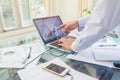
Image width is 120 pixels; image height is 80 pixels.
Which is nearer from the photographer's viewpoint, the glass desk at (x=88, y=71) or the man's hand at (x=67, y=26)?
the glass desk at (x=88, y=71)

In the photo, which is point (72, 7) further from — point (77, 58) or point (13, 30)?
point (77, 58)

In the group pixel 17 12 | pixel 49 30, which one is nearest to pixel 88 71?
pixel 49 30

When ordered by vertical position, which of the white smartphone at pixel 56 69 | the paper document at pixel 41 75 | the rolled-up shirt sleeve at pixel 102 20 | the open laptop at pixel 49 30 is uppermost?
the rolled-up shirt sleeve at pixel 102 20

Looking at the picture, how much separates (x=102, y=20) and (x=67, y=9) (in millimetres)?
1648

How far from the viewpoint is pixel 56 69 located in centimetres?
73

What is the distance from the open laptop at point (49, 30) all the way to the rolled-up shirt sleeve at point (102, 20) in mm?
381

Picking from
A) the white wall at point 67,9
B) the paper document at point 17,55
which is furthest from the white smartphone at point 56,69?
the white wall at point 67,9

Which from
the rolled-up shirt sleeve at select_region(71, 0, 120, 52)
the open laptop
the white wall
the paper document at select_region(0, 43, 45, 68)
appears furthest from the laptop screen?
the white wall

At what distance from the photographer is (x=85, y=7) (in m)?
1.99

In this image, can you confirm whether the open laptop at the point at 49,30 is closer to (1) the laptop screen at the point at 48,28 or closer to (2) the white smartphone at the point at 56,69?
(1) the laptop screen at the point at 48,28

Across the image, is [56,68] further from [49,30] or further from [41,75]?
[49,30]

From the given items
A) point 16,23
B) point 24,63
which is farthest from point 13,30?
point 24,63

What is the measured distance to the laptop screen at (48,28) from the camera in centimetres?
116

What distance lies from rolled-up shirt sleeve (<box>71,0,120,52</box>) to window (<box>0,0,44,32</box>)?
1469 mm
